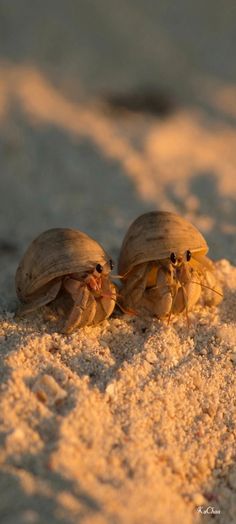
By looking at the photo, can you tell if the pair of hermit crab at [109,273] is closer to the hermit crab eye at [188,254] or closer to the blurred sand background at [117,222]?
the hermit crab eye at [188,254]

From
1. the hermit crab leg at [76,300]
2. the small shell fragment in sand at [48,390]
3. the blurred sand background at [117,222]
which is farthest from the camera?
the hermit crab leg at [76,300]

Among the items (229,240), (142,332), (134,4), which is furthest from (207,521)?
(134,4)

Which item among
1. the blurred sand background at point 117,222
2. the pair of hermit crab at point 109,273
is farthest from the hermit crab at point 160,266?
the blurred sand background at point 117,222

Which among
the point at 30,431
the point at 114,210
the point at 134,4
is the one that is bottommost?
the point at 30,431

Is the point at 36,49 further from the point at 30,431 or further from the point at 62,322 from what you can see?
the point at 30,431

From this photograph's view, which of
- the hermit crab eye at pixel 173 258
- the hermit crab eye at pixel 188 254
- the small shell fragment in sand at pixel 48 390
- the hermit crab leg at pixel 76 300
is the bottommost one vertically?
the small shell fragment in sand at pixel 48 390

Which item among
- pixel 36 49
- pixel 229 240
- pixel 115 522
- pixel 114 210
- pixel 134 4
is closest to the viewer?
pixel 115 522
